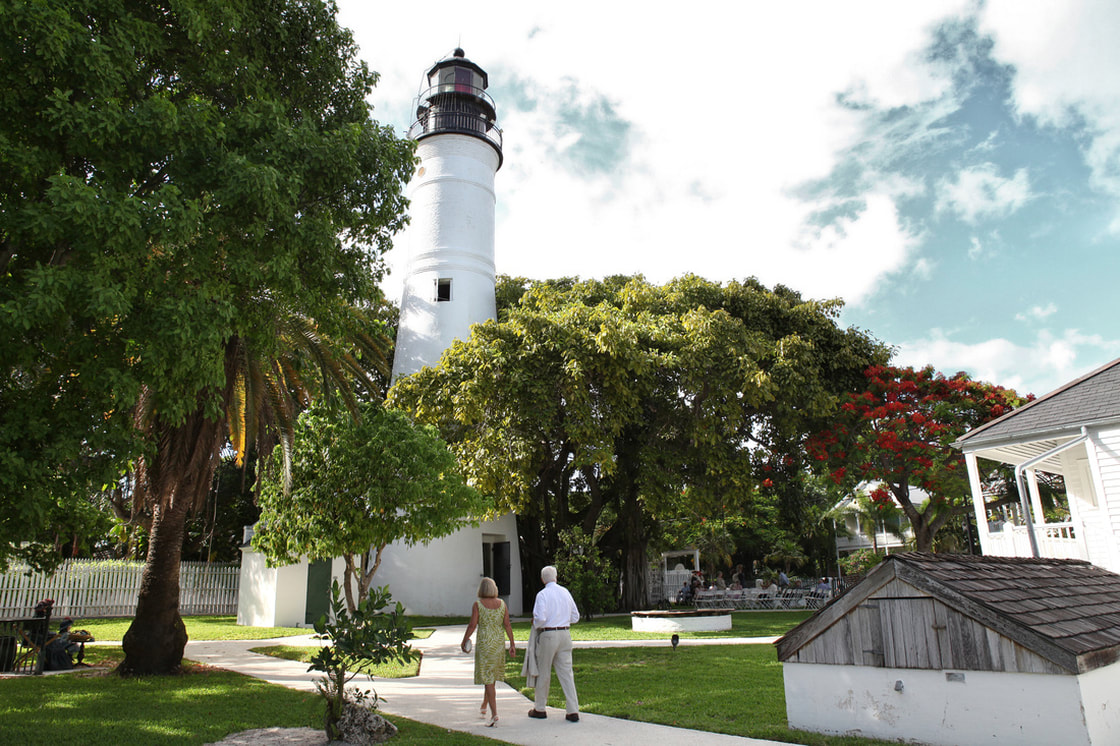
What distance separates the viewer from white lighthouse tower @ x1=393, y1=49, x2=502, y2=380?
74.0ft

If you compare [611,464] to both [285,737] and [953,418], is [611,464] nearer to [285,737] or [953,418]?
[953,418]

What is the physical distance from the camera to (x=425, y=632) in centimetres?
1658

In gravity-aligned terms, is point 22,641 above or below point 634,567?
below

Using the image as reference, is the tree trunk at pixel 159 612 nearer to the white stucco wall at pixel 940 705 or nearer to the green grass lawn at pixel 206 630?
the green grass lawn at pixel 206 630

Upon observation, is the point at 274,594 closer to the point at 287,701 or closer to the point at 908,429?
the point at 287,701

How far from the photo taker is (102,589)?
852 inches

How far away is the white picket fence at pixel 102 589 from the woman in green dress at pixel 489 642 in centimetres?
1721

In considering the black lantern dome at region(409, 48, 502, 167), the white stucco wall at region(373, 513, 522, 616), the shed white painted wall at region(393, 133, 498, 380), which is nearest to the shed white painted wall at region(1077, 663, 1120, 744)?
the white stucco wall at region(373, 513, 522, 616)

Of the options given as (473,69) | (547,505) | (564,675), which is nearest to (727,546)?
(547,505)

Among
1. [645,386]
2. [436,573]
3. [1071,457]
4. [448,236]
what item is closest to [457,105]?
[448,236]

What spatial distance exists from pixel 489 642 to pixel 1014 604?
15.5 ft

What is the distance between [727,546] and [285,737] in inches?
1318

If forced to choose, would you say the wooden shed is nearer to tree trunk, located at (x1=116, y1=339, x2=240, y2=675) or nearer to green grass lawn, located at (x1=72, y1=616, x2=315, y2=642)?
tree trunk, located at (x1=116, y1=339, x2=240, y2=675)

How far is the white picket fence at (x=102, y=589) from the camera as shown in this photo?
65.1 feet
